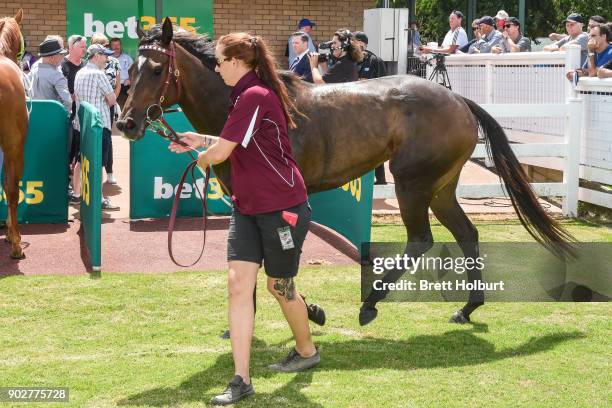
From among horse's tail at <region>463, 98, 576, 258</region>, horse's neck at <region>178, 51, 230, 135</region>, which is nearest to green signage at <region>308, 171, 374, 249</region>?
horse's tail at <region>463, 98, 576, 258</region>

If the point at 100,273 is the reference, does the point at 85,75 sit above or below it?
above

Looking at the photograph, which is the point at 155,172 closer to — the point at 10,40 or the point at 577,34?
the point at 10,40

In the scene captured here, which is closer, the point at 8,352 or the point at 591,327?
the point at 8,352

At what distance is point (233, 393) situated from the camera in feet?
16.1

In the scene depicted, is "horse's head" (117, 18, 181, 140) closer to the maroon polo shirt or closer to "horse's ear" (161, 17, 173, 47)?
"horse's ear" (161, 17, 173, 47)

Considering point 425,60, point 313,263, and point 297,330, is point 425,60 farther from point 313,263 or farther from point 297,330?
point 297,330

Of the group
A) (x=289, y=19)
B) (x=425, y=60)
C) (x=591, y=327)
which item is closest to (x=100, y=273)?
(x=591, y=327)

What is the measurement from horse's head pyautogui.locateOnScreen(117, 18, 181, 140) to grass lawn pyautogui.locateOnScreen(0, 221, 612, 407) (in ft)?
4.81

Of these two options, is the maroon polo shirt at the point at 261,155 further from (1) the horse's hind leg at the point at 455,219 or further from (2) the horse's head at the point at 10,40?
(2) the horse's head at the point at 10,40

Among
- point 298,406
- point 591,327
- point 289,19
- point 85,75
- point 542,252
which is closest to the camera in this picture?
point 298,406

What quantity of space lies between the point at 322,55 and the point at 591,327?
7.30 m

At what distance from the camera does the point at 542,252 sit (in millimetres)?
8883

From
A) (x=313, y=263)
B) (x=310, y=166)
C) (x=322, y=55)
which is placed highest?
(x=322, y=55)

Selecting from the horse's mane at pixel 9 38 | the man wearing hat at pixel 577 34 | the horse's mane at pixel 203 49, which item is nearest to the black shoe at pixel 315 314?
the horse's mane at pixel 203 49
